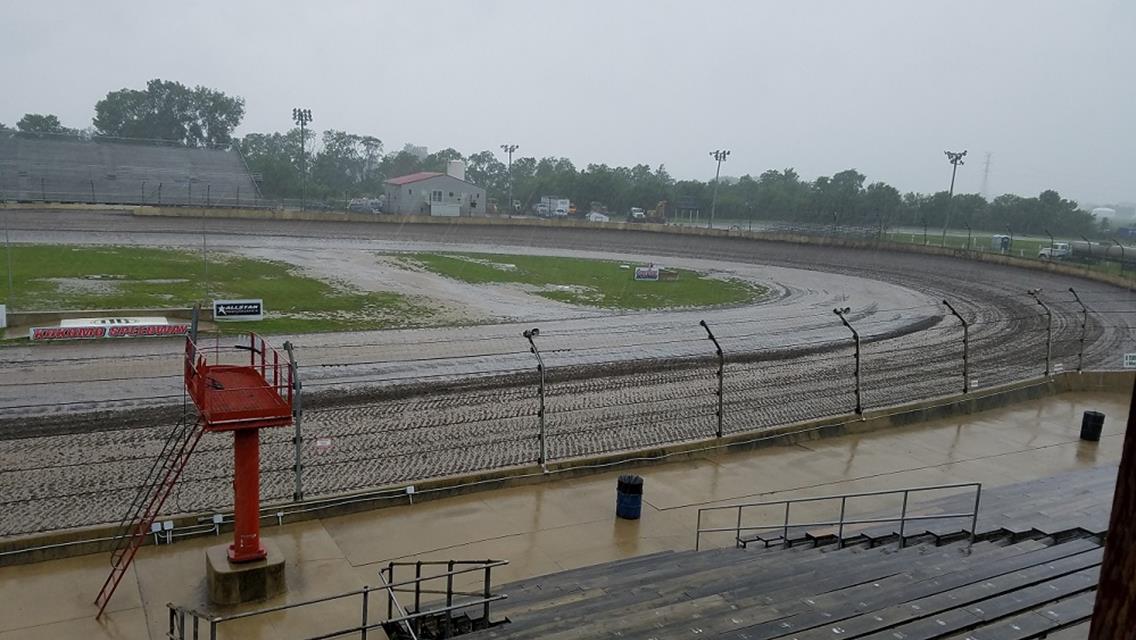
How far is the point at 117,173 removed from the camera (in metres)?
77.9

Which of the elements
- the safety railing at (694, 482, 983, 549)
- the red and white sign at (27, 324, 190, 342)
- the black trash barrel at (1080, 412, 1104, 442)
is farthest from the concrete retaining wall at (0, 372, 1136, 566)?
Answer: the red and white sign at (27, 324, 190, 342)

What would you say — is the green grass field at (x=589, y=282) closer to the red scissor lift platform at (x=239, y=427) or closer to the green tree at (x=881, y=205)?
the red scissor lift platform at (x=239, y=427)

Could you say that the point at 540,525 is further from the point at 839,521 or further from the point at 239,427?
the point at 239,427

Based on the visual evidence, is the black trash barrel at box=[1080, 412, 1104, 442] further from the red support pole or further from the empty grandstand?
the empty grandstand

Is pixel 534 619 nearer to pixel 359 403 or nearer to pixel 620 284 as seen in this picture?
pixel 359 403

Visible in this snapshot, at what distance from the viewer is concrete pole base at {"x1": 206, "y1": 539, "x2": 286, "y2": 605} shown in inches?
341

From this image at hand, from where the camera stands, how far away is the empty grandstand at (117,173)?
7156 centimetres

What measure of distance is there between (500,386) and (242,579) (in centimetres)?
1147

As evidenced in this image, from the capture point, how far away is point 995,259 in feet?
188

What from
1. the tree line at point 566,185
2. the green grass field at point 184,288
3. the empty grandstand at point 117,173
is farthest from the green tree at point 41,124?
the green grass field at point 184,288

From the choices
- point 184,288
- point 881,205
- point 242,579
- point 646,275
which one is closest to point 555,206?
point 881,205

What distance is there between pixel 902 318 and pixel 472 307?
59.2 ft

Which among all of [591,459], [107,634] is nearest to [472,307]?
[591,459]

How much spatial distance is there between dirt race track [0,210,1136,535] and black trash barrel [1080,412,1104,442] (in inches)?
139
